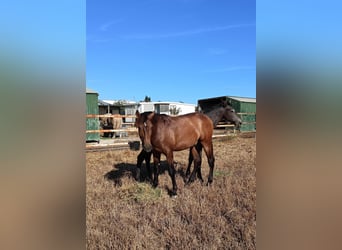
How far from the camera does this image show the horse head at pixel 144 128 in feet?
8.89

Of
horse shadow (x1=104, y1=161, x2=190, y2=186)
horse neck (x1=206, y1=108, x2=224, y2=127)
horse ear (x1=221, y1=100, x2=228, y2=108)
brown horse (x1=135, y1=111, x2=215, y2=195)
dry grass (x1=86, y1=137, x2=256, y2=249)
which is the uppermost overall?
horse ear (x1=221, y1=100, x2=228, y2=108)

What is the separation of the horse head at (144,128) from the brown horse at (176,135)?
0.05ft

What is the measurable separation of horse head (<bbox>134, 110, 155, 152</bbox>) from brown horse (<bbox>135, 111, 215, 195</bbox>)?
1cm

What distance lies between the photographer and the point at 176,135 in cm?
361

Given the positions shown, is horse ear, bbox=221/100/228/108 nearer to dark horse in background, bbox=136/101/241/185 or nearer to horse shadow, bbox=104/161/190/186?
dark horse in background, bbox=136/101/241/185

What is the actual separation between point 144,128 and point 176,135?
93 cm

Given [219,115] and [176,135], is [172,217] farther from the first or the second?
[219,115]

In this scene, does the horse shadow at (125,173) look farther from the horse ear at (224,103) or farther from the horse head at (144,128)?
the horse ear at (224,103)

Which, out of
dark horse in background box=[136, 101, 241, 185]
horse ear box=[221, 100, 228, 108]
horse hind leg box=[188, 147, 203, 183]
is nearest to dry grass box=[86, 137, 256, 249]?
horse hind leg box=[188, 147, 203, 183]

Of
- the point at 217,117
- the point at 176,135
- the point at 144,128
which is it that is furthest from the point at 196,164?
the point at 144,128

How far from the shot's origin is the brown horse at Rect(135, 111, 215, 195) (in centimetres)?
337
